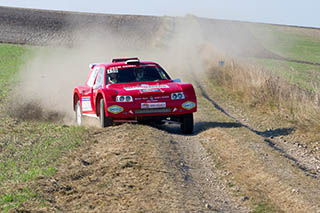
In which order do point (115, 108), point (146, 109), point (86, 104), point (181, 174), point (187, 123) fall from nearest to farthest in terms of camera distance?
1. point (181, 174)
2. point (115, 108)
3. point (146, 109)
4. point (187, 123)
5. point (86, 104)

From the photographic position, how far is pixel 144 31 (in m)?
63.7

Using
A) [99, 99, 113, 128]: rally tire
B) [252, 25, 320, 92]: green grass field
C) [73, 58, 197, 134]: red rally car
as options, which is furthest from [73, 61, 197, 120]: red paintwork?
[252, 25, 320, 92]: green grass field

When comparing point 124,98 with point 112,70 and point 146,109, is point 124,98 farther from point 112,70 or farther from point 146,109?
point 112,70

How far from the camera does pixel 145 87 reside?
13031mm

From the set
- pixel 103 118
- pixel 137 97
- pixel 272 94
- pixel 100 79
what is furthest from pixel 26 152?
pixel 272 94

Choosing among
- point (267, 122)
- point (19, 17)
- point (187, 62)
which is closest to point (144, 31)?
point (19, 17)

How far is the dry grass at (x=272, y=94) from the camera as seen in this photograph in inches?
548

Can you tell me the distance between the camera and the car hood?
41.4ft

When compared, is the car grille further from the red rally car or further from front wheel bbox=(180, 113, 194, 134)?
front wheel bbox=(180, 113, 194, 134)

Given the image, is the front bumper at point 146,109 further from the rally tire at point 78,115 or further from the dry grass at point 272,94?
the dry grass at point 272,94

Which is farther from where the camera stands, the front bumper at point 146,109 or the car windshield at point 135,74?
the car windshield at point 135,74

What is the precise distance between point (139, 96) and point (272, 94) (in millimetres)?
6833

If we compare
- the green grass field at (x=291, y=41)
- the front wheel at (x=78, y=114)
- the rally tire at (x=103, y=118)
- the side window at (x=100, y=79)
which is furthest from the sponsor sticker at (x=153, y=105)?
the green grass field at (x=291, y=41)

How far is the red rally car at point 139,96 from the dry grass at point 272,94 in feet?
9.71
